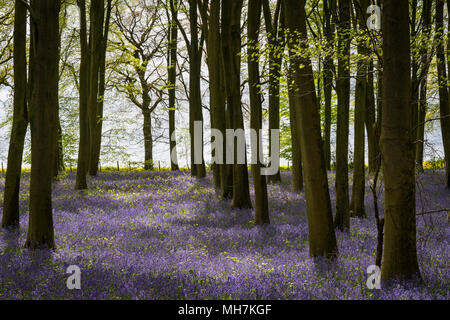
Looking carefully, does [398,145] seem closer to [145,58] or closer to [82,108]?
[82,108]

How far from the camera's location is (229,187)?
1489 cm

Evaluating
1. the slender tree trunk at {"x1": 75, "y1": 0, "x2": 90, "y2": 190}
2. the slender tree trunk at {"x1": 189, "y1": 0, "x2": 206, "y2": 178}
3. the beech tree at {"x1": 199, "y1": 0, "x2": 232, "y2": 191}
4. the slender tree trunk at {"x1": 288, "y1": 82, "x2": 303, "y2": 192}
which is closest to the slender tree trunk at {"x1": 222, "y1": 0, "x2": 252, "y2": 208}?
the beech tree at {"x1": 199, "y1": 0, "x2": 232, "y2": 191}

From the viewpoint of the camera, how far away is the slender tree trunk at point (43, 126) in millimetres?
7609

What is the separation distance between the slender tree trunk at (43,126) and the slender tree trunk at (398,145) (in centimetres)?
627

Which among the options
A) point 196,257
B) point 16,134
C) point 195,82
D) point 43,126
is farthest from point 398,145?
point 195,82

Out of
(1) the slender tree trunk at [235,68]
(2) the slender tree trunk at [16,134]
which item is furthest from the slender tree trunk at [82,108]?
(1) the slender tree trunk at [235,68]

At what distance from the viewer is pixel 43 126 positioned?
303 inches

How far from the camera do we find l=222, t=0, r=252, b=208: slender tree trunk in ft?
38.9

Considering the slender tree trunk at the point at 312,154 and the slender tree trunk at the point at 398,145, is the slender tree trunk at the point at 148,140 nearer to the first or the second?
the slender tree trunk at the point at 312,154

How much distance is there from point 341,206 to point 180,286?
5920 mm

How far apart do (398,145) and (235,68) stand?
745 cm

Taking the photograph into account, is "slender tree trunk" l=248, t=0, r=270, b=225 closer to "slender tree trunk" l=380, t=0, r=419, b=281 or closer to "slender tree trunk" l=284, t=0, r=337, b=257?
"slender tree trunk" l=284, t=0, r=337, b=257
